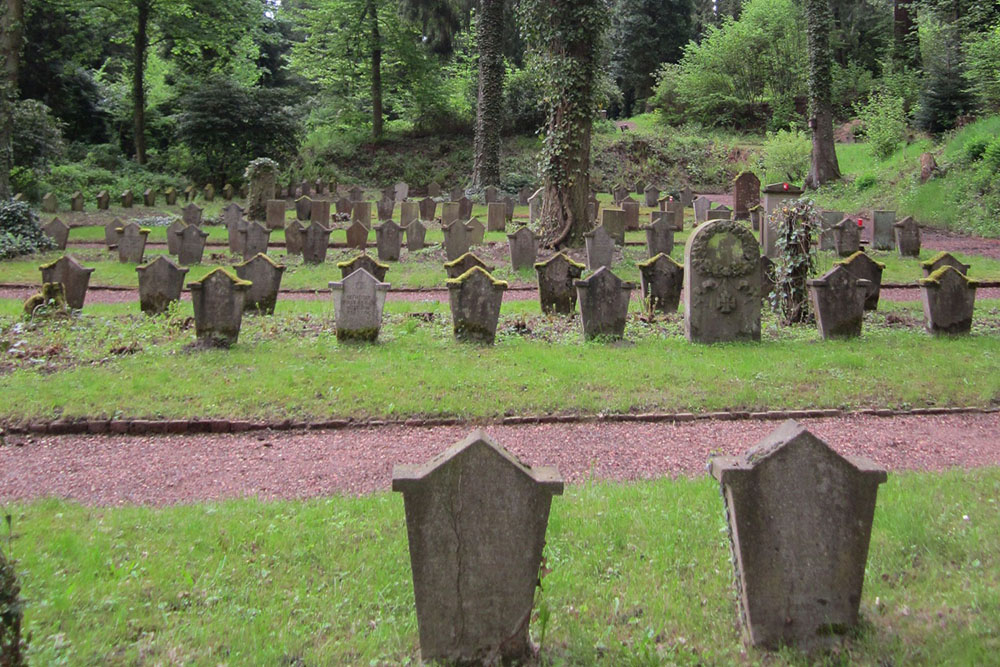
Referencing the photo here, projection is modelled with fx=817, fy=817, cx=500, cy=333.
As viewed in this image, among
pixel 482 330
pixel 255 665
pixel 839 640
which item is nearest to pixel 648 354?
pixel 482 330

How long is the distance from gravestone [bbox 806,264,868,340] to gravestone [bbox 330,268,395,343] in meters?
5.62

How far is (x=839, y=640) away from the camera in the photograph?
3730mm

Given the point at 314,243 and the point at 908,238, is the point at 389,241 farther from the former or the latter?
the point at 908,238

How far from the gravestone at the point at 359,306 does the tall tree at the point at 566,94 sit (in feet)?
25.9

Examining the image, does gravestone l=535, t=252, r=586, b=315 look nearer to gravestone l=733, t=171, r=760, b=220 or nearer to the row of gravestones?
the row of gravestones

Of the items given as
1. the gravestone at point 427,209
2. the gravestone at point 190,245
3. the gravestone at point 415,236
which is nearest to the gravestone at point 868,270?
the gravestone at point 415,236

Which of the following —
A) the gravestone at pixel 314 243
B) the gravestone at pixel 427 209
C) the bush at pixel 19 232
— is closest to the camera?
the gravestone at pixel 314 243

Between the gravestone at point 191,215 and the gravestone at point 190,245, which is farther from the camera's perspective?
the gravestone at point 191,215

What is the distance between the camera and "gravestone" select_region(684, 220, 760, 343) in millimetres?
10445

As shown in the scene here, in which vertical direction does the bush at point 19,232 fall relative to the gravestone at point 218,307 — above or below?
above

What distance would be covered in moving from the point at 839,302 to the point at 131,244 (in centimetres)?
1424

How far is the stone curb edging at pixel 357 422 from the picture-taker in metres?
7.65

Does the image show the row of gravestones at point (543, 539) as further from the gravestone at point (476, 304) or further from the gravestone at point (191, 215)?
the gravestone at point (191, 215)

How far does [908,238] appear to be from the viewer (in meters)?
18.0
